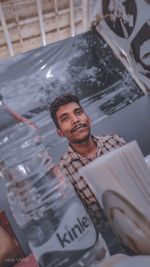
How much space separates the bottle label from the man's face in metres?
0.67

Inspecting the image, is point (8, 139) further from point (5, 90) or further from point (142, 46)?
point (142, 46)

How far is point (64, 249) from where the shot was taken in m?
0.48

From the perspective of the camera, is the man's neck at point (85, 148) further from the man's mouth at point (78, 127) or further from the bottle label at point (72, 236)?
the bottle label at point (72, 236)

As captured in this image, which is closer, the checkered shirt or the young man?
the checkered shirt

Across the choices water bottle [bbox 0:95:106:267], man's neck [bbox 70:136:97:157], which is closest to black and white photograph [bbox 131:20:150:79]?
man's neck [bbox 70:136:97:157]

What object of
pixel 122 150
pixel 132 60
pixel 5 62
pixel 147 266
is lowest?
pixel 147 266

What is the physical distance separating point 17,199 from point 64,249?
0.36 feet

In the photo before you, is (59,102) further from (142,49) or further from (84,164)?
(142,49)

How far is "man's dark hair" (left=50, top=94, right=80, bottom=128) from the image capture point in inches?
48.2

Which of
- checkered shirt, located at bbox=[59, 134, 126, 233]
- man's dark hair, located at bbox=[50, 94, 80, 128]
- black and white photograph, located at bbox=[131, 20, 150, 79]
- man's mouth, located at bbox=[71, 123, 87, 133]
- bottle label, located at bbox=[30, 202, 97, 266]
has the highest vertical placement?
black and white photograph, located at bbox=[131, 20, 150, 79]

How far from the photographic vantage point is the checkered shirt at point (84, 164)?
3.21ft

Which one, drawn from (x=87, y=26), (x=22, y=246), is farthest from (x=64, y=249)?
(x=87, y=26)

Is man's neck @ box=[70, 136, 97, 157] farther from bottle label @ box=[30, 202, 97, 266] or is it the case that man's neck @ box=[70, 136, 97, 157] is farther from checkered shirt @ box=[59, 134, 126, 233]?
bottle label @ box=[30, 202, 97, 266]

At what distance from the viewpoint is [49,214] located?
0.48m
